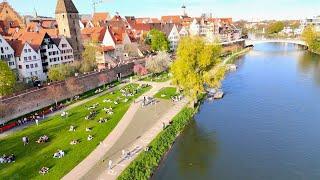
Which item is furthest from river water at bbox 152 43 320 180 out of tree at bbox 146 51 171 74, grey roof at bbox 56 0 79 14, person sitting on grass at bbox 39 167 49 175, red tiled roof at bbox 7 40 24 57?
grey roof at bbox 56 0 79 14

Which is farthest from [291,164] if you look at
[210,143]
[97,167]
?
[97,167]

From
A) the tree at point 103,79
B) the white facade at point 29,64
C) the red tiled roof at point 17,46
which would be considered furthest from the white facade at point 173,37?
the red tiled roof at point 17,46

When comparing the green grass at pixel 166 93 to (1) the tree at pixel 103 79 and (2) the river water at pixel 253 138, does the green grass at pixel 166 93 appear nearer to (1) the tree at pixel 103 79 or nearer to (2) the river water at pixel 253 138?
(2) the river water at pixel 253 138

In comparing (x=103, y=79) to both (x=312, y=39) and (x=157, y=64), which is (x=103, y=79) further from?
(x=312, y=39)

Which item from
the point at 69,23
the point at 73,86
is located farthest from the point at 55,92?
the point at 69,23

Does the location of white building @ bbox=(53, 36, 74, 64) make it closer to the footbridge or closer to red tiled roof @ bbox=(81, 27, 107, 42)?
red tiled roof @ bbox=(81, 27, 107, 42)
